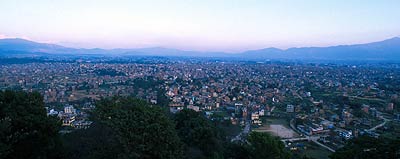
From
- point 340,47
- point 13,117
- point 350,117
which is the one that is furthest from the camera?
point 340,47

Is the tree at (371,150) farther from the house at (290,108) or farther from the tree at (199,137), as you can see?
the house at (290,108)

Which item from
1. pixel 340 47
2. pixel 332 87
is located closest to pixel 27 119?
pixel 332 87

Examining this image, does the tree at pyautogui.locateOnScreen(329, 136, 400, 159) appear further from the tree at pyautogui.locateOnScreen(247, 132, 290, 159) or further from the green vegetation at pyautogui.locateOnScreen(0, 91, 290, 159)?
the green vegetation at pyautogui.locateOnScreen(0, 91, 290, 159)

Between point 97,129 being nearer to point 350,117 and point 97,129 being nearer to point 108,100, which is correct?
point 108,100

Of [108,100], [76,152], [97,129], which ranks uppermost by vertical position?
[108,100]

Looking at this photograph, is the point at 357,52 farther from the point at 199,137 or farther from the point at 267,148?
the point at 267,148

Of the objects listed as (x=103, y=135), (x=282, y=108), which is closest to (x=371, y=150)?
(x=103, y=135)

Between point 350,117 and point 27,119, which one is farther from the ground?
point 27,119
